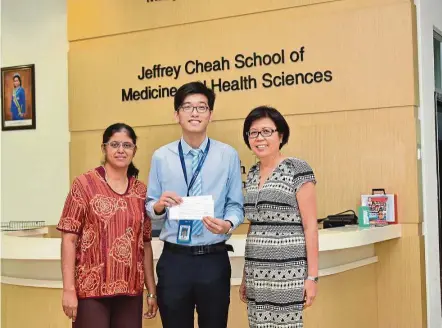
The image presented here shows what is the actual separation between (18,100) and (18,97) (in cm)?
4

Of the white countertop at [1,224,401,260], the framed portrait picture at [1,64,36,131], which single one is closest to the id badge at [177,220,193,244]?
the white countertop at [1,224,401,260]

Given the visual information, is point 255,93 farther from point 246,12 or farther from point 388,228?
point 388,228

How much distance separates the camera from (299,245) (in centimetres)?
245

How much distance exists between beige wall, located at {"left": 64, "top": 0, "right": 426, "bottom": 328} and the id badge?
1.40 metres

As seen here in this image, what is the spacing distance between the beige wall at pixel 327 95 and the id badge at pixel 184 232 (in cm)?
140

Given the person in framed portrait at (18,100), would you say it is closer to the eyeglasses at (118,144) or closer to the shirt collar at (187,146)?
the eyeglasses at (118,144)

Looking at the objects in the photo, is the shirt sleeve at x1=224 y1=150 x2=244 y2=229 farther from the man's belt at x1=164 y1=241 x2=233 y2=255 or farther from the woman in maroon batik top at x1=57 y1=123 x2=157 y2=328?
the woman in maroon batik top at x1=57 y1=123 x2=157 y2=328

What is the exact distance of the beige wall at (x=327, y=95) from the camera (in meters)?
4.43

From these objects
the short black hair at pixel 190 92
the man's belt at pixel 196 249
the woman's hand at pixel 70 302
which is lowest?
the woman's hand at pixel 70 302

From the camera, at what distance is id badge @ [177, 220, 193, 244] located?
97.8 inches

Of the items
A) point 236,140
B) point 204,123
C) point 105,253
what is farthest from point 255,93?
point 105,253

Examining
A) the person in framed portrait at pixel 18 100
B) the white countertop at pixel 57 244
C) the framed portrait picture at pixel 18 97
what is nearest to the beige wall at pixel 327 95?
the white countertop at pixel 57 244

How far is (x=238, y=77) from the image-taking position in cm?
515

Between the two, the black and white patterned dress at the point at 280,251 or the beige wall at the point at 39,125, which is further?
the beige wall at the point at 39,125
